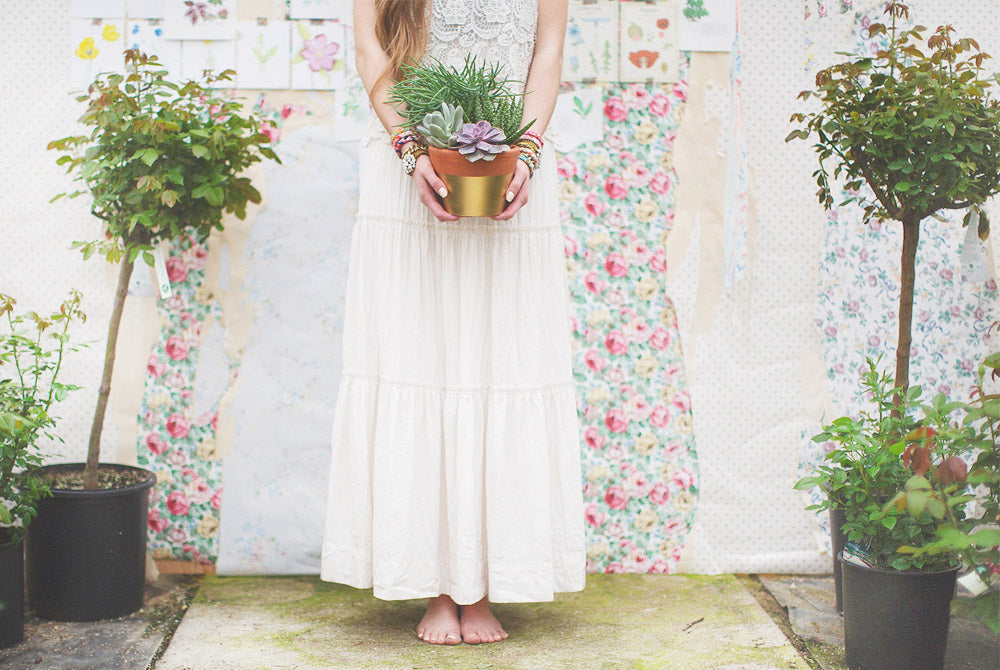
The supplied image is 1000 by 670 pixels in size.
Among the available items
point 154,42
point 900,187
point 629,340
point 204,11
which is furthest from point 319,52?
point 900,187

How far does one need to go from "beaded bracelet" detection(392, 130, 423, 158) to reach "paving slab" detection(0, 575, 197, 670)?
1184 mm

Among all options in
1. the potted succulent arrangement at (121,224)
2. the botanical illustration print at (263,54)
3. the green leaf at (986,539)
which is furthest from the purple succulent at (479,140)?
the green leaf at (986,539)

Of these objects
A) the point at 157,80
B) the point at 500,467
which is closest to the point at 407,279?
the point at 500,467

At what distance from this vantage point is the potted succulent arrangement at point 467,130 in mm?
1856

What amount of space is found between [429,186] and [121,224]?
838 mm

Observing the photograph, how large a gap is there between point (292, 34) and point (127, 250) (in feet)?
2.39

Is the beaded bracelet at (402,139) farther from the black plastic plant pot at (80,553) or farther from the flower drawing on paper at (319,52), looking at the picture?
the black plastic plant pot at (80,553)

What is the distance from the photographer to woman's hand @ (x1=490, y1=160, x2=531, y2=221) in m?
1.98

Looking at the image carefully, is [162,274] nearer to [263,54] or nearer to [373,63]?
[263,54]

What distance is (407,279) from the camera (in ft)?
7.13

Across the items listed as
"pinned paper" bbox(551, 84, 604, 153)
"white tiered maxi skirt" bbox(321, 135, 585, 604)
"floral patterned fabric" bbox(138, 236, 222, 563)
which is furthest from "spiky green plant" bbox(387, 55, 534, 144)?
"floral patterned fabric" bbox(138, 236, 222, 563)

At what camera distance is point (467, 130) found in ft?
6.04

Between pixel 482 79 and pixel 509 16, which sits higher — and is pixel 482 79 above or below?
below

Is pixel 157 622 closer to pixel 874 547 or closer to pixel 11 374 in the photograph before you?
pixel 11 374
